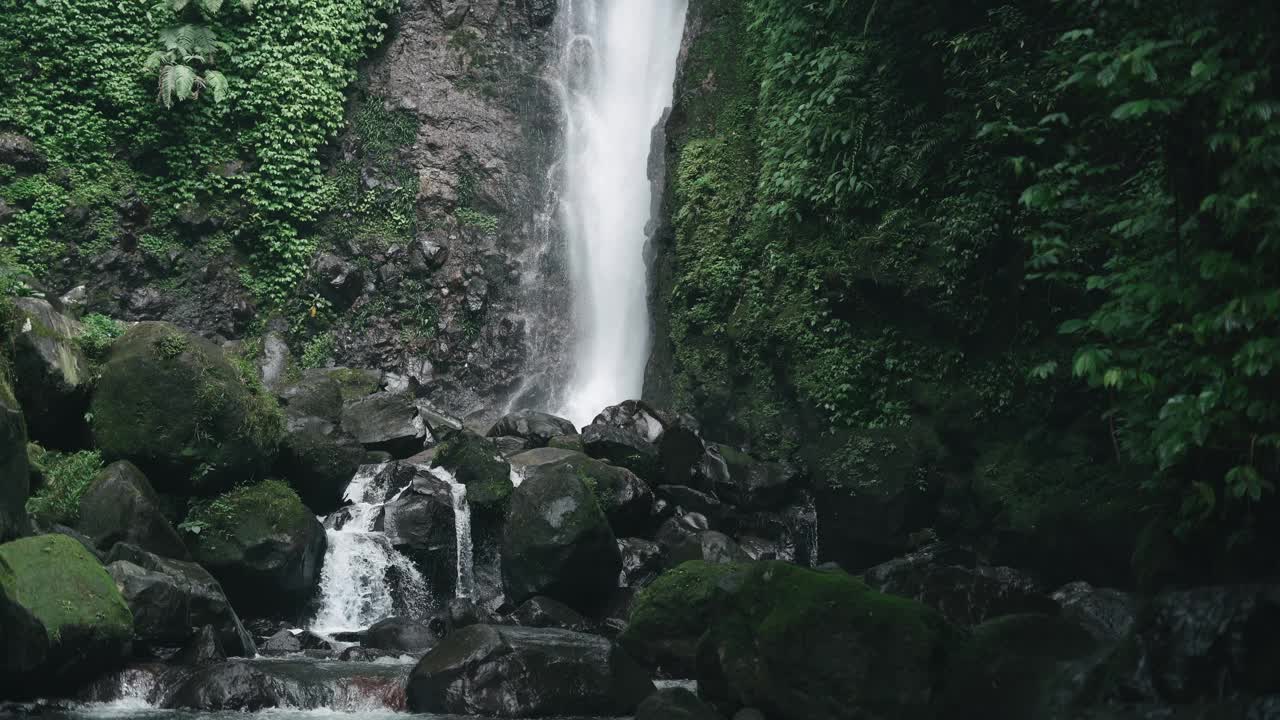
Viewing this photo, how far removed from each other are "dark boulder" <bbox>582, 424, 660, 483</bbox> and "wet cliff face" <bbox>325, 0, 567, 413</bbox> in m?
6.72

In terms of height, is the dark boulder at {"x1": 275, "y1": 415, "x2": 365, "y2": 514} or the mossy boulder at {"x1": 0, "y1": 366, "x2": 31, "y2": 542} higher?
the dark boulder at {"x1": 275, "y1": 415, "x2": 365, "y2": 514}

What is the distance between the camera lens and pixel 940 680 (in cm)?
662

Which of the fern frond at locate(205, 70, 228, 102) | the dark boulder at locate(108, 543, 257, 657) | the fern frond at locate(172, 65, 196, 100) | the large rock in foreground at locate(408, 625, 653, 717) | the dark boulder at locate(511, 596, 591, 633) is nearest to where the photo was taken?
the large rock in foreground at locate(408, 625, 653, 717)

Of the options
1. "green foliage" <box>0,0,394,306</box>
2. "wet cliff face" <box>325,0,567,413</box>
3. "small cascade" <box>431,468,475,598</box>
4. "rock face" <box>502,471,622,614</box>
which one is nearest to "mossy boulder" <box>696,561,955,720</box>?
"rock face" <box>502,471,622,614</box>

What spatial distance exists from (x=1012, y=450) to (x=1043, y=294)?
185 centimetres

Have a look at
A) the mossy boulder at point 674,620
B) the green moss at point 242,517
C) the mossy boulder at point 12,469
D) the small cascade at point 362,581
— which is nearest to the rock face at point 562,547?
the small cascade at point 362,581

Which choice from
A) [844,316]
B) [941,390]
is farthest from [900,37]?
[941,390]

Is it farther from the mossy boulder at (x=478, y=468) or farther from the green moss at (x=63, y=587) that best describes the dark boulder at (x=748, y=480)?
the green moss at (x=63, y=587)

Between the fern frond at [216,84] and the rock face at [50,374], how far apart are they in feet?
30.3

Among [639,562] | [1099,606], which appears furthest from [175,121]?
[1099,606]

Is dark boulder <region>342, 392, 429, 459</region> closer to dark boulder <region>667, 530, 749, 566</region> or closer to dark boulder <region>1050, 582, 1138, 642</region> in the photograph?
dark boulder <region>667, 530, 749, 566</region>

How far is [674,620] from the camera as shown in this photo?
9312 mm

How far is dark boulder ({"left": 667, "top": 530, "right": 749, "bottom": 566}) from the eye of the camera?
12.8m

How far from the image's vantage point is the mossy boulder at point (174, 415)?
11.2 meters
